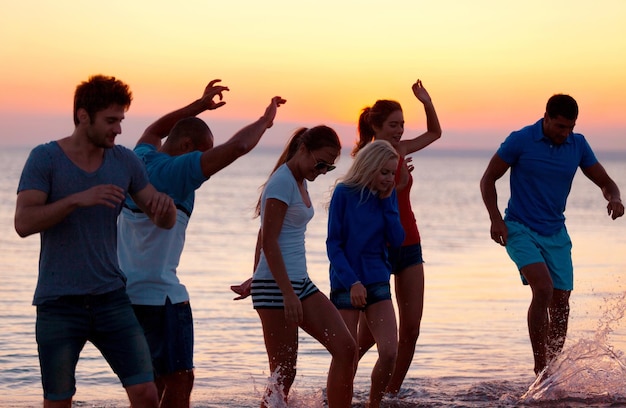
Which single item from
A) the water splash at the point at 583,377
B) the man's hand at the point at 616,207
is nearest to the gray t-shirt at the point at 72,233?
the water splash at the point at 583,377

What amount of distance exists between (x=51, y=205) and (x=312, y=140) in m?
1.93

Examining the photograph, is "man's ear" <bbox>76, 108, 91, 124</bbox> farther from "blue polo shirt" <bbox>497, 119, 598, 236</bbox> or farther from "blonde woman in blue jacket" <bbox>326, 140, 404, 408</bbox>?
"blue polo shirt" <bbox>497, 119, 598, 236</bbox>

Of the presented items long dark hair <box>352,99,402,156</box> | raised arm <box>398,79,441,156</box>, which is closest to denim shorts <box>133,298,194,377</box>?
long dark hair <box>352,99,402,156</box>

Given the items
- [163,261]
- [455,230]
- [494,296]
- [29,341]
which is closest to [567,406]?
[163,261]

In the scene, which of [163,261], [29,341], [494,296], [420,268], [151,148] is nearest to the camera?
[163,261]

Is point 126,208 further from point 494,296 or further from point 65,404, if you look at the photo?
point 494,296

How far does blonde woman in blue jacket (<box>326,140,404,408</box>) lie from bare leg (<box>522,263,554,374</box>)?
1818 millimetres

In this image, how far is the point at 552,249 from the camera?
8.33m

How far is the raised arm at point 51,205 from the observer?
15.3 ft

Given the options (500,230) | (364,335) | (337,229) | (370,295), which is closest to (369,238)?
(337,229)

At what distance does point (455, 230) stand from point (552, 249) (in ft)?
68.4

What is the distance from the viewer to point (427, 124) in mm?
8406

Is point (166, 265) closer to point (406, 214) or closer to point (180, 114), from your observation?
point (180, 114)

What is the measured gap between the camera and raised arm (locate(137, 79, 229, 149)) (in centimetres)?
640
